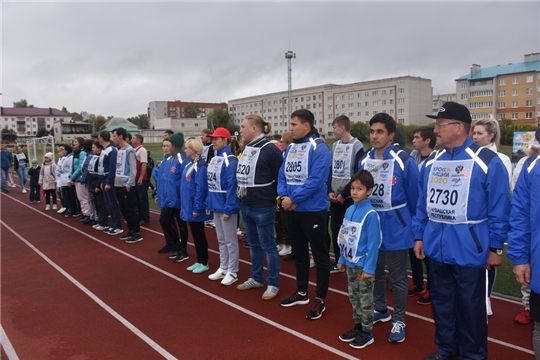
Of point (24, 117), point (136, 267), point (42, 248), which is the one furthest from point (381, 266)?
point (24, 117)

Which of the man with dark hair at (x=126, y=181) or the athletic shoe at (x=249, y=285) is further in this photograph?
the man with dark hair at (x=126, y=181)

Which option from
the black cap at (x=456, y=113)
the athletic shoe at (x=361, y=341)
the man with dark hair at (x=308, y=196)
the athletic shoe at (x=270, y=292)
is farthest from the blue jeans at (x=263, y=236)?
the black cap at (x=456, y=113)

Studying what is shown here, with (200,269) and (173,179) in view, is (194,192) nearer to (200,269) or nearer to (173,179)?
(173,179)

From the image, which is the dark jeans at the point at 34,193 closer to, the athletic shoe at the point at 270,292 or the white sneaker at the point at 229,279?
the white sneaker at the point at 229,279

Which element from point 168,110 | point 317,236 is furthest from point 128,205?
point 168,110

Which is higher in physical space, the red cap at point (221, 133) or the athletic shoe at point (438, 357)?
the red cap at point (221, 133)

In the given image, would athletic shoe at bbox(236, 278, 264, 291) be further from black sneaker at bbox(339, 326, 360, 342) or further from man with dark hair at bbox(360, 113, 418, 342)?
man with dark hair at bbox(360, 113, 418, 342)

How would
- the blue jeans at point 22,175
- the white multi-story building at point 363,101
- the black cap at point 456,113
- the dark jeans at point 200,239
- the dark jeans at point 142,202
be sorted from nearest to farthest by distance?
the black cap at point 456,113
the dark jeans at point 200,239
the dark jeans at point 142,202
the blue jeans at point 22,175
the white multi-story building at point 363,101

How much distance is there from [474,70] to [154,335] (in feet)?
234

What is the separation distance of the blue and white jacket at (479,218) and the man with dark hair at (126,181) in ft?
21.7

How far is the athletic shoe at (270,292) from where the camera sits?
5062mm

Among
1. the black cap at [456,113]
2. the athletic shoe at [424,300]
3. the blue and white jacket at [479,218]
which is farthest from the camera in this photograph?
the athletic shoe at [424,300]

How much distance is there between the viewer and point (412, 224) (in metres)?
3.72

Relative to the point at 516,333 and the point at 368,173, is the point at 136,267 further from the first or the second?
the point at 516,333
